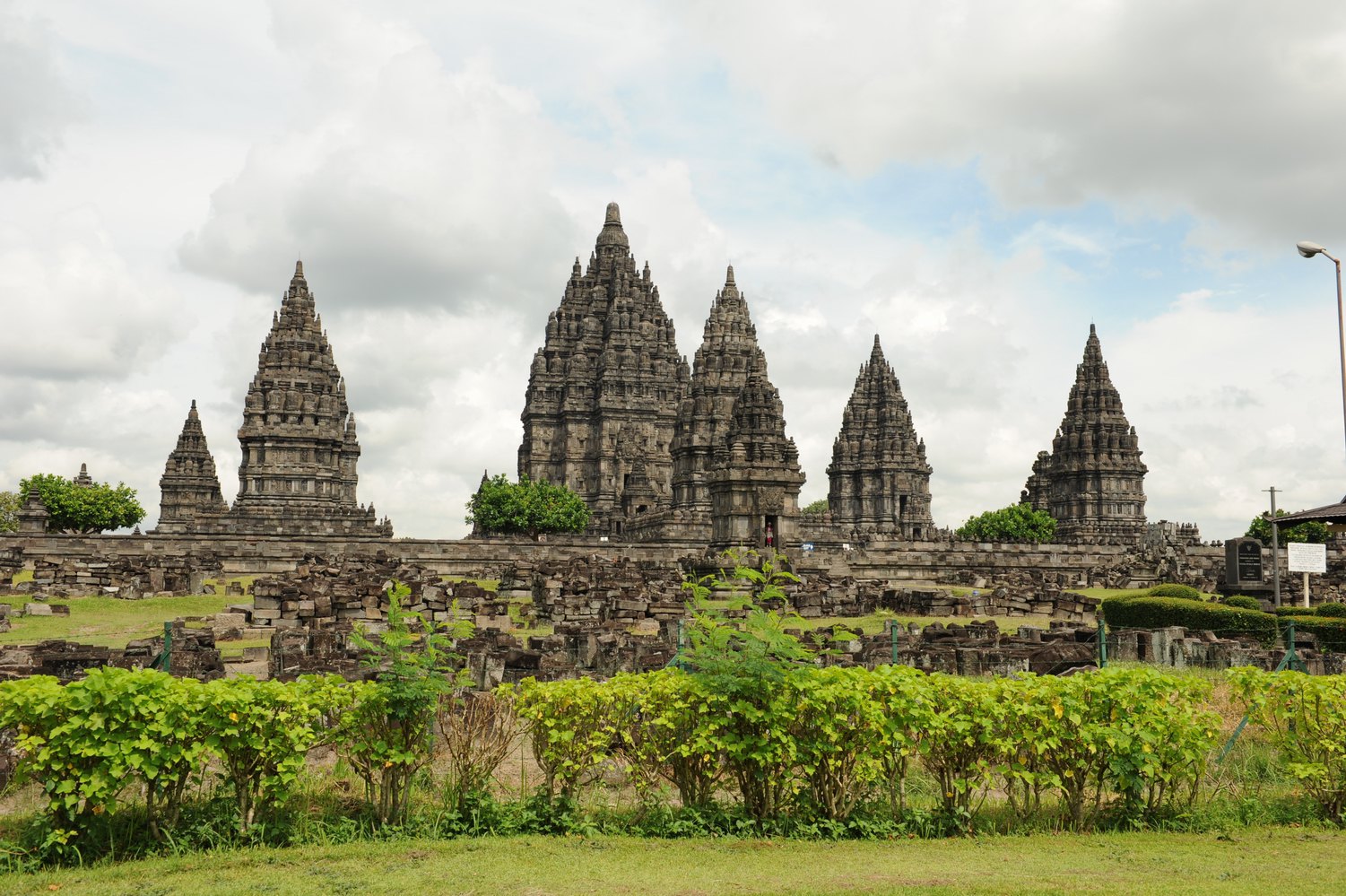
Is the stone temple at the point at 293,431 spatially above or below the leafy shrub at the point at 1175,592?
above

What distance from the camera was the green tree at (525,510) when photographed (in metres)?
68.9

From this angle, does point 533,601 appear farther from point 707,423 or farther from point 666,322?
point 666,322

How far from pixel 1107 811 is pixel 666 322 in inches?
3293

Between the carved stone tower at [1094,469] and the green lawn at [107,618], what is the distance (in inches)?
2372

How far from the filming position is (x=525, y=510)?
68.8 metres

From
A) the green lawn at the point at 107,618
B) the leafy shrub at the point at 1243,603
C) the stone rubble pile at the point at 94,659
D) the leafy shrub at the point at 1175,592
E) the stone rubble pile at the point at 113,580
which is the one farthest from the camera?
the stone rubble pile at the point at 113,580

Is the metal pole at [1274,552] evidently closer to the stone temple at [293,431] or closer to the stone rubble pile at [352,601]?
the stone rubble pile at [352,601]

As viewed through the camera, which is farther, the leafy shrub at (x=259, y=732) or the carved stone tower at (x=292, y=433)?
the carved stone tower at (x=292, y=433)

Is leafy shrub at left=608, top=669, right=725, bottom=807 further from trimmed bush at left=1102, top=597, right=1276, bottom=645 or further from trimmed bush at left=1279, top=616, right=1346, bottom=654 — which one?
trimmed bush at left=1102, top=597, right=1276, bottom=645

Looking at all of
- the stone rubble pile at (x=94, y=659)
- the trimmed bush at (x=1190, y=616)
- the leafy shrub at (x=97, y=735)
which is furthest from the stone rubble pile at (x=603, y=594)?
the leafy shrub at (x=97, y=735)

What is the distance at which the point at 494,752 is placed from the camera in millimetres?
9312

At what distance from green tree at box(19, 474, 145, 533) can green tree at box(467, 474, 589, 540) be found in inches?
878

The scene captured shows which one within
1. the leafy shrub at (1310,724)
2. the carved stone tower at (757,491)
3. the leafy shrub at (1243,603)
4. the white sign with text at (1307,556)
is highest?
the carved stone tower at (757,491)

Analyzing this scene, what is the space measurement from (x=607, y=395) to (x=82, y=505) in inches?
1471
